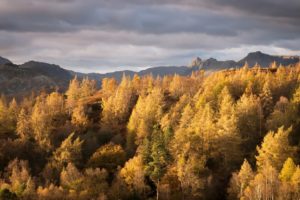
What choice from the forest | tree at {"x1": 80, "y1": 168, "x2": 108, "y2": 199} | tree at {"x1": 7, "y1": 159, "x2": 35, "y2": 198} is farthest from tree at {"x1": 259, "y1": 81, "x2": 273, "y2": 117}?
tree at {"x1": 7, "y1": 159, "x2": 35, "y2": 198}

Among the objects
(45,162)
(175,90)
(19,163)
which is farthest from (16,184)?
(175,90)

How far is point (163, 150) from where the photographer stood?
103m

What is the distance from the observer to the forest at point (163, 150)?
93.1m

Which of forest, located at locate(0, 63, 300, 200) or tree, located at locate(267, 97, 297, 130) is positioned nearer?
forest, located at locate(0, 63, 300, 200)

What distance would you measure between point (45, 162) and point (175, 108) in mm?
48318

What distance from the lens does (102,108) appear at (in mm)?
185625

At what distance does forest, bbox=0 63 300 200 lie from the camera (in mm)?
93062

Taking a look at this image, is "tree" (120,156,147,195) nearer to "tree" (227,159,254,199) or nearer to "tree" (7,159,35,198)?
"tree" (227,159,254,199)

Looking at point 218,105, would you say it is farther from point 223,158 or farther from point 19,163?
point 19,163

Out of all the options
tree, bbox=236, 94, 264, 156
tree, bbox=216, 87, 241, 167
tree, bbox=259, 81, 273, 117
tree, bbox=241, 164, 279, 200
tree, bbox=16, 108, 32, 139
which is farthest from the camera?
tree, bbox=16, 108, 32, 139

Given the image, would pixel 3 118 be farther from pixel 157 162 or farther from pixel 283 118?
pixel 283 118

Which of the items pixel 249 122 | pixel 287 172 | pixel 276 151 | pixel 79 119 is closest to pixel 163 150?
pixel 276 151

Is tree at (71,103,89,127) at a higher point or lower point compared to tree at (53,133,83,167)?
higher

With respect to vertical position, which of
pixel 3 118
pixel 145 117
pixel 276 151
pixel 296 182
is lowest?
pixel 296 182
